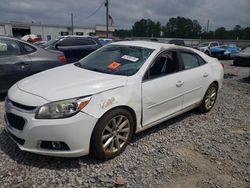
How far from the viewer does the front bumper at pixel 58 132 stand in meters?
2.50

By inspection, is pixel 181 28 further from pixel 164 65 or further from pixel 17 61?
pixel 164 65

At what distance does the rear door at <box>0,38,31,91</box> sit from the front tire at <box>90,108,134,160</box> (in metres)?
3.13

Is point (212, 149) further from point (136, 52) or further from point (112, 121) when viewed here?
point (136, 52)

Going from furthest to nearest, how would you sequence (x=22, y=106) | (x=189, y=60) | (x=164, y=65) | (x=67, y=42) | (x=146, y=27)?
(x=146, y=27)
(x=67, y=42)
(x=189, y=60)
(x=164, y=65)
(x=22, y=106)

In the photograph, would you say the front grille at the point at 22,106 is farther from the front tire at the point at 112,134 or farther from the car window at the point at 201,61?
the car window at the point at 201,61

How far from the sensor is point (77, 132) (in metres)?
2.55

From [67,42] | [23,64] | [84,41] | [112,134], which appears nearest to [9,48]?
[23,64]

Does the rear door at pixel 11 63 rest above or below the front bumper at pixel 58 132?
above

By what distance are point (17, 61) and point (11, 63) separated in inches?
5.2

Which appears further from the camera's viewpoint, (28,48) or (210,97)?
(28,48)

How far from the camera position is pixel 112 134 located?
290 cm

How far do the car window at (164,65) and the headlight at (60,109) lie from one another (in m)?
1.12

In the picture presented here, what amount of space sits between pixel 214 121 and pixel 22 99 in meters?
3.52

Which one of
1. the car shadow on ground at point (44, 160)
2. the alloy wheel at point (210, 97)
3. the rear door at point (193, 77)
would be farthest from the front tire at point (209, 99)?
the car shadow on ground at point (44, 160)
